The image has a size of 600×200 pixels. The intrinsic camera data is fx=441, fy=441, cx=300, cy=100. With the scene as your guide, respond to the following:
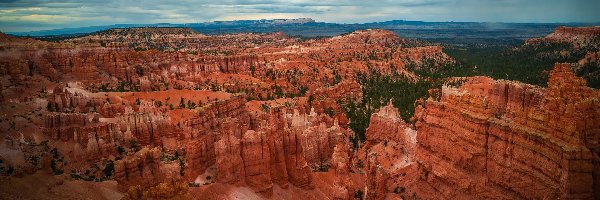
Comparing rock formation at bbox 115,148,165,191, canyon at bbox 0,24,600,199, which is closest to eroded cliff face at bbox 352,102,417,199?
canyon at bbox 0,24,600,199

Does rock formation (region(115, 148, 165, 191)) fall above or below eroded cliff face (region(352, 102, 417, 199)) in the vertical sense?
above

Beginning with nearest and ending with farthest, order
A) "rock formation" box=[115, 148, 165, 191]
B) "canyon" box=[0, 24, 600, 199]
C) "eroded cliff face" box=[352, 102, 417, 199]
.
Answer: "canyon" box=[0, 24, 600, 199]
"rock formation" box=[115, 148, 165, 191]
"eroded cliff face" box=[352, 102, 417, 199]

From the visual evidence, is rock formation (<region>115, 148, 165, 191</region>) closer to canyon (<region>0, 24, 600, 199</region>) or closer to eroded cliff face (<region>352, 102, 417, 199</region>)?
canyon (<region>0, 24, 600, 199</region>)

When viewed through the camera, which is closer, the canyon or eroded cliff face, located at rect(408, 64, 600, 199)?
eroded cliff face, located at rect(408, 64, 600, 199)

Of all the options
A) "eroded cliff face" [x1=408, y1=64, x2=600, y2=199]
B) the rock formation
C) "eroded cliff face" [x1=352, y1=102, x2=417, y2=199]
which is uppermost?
"eroded cliff face" [x1=408, y1=64, x2=600, y2=199]

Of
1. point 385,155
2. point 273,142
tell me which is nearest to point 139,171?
point 273,142

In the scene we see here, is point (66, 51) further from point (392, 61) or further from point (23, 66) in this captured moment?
point (392, 61)

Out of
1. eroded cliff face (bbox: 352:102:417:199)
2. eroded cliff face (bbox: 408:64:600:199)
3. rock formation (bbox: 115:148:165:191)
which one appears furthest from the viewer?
eroded cliff face (bbox: 352:102:417:199)
